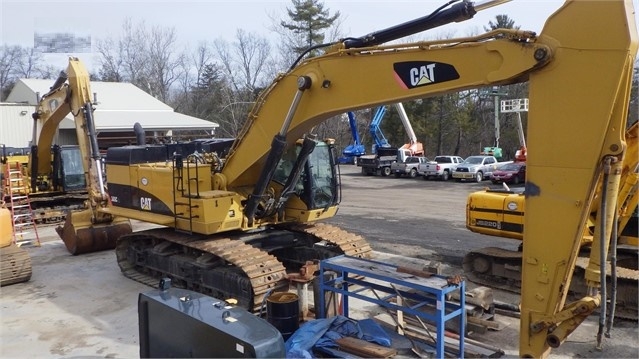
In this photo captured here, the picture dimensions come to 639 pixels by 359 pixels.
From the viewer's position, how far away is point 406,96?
603 cm

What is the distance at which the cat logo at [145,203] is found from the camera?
938 cm

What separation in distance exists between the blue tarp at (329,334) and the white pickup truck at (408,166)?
26.4 metres

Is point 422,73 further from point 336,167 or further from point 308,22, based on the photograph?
point 308,22

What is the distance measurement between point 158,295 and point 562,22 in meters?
4.34

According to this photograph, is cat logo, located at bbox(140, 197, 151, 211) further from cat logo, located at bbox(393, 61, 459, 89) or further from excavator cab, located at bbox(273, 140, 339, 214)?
cat logo, located at bbox(393, 61, 459, 89)

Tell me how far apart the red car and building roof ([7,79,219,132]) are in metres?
18.4

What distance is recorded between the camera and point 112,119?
108ft

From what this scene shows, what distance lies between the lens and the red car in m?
28.3

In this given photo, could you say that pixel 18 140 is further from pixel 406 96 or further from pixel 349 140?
pixel 406 96

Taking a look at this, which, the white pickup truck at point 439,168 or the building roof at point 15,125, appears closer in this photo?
the white pickup truck at point 439,168

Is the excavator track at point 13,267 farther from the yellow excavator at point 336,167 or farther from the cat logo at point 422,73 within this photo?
the cat logo at point 422,73

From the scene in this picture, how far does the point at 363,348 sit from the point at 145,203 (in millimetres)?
5244

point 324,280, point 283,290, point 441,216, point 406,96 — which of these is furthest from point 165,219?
point 441,216


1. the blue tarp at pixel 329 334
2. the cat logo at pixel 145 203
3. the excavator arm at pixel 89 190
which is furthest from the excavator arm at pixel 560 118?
the excavator arm at pixel 89 190
